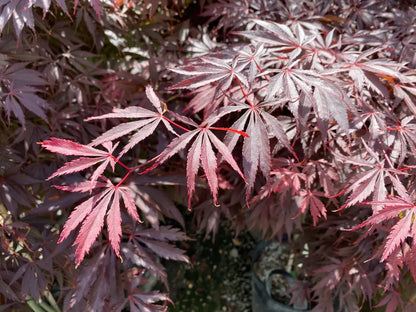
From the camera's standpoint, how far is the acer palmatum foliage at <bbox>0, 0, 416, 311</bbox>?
0.80 meters

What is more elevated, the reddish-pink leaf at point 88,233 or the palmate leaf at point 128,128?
the palmate leaf at point 128,128

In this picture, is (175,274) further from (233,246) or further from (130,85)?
(130,85)

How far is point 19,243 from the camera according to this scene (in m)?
1.13

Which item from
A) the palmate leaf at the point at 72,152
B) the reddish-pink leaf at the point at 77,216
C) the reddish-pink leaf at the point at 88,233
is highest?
the palmate leaf at the point at 72,152

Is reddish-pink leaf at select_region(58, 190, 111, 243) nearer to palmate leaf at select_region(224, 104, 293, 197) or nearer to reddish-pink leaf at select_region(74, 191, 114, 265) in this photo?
reddish-pink leaf at select_region(74, 191, 114, 265)

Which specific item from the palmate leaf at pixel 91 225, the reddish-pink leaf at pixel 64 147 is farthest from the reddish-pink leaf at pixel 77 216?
the reddish-pink leaf at pixel 64 147

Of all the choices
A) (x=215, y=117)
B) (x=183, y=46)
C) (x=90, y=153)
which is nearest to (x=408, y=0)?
(x=183, y=46)

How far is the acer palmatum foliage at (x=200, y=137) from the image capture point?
0.80 metres

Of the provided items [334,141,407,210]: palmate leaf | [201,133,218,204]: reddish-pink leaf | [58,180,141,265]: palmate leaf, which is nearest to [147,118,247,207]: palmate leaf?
[201,133,218,204]: reddish-pink leaf

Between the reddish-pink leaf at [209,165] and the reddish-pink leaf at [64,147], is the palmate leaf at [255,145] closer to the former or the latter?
the reddish-pink leaf at [209,165]

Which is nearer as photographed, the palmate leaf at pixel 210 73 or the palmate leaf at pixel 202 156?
the palmate leaf at pixel 202 156

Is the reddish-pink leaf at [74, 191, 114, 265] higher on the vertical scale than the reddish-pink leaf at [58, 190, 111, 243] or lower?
lower

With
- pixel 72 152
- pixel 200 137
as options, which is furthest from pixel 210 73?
pixel 72 152

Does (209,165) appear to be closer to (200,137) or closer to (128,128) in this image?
(200,137)
